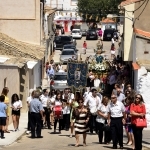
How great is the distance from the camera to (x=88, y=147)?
21.0m

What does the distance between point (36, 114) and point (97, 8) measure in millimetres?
70309

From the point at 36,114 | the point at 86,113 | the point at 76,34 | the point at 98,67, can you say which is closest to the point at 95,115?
the point at 36,114

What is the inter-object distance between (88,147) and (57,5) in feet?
286

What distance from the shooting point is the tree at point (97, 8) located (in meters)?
91.1

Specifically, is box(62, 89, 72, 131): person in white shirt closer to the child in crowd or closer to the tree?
the child in crowd

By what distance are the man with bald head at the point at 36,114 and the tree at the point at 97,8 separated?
66.2 metres

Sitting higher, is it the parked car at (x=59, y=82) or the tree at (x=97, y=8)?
the tree at (x=97, y=8)

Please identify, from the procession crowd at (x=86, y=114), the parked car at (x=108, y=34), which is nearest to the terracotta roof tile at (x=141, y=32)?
the procession crowd at (x=86, y=114)

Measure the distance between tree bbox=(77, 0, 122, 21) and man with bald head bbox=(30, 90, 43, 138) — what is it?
66.2m

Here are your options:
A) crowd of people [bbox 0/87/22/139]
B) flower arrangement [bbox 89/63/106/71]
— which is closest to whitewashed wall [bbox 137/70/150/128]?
crowd of people [bbox 0/87/22/139]

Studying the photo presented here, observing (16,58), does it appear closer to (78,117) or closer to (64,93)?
(64,93)

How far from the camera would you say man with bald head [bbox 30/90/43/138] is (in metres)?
23.7

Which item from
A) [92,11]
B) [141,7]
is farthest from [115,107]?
[92,11]

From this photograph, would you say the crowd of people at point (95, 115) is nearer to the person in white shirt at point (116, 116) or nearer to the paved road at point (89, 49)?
the person in white shirt at point (116, 116)
